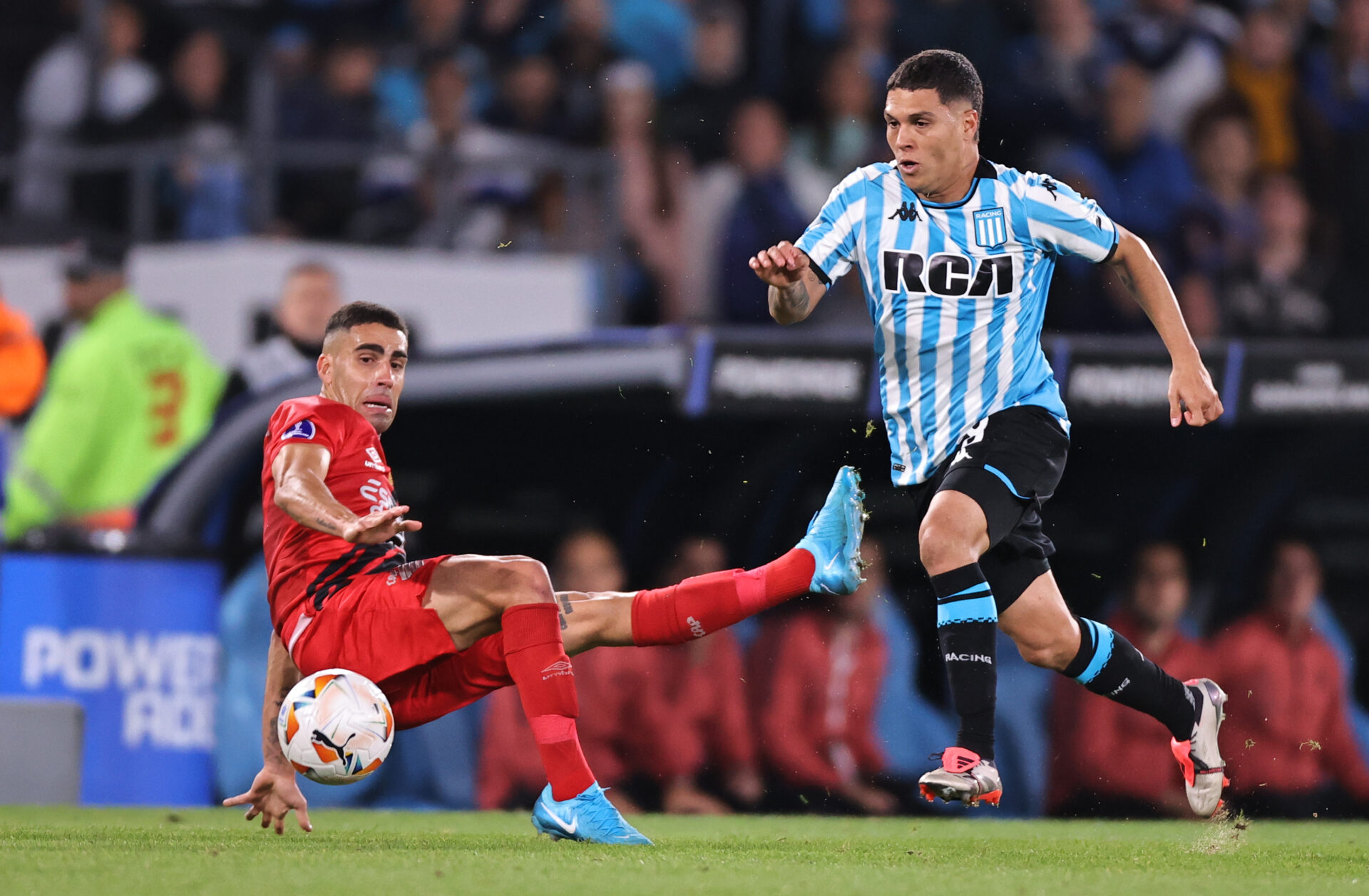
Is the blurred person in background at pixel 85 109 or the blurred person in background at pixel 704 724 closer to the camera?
the blurred person in background at pixel 704 724

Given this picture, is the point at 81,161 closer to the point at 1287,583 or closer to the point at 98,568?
the point at 98,568

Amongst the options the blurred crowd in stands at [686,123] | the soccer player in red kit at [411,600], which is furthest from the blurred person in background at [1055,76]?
the soccer player in red kit at [411,600]

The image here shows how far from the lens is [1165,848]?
17.3 feet

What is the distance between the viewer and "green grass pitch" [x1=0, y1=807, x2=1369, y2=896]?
12.7 ft

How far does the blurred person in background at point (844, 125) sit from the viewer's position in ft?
35.1

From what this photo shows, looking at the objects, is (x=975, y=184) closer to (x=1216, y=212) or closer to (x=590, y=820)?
(x=590, y=820)

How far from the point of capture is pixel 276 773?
4848 millimetres

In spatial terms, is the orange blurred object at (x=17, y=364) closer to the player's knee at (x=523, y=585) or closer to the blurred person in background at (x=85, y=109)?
the blurred person in background at (x=85, y=109)

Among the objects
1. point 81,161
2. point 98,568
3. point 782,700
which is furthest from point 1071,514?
point 81,161

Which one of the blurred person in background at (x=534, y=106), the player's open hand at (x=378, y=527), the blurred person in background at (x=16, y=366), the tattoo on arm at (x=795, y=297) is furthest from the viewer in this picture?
the blurred person in background at (x=534, y=106)

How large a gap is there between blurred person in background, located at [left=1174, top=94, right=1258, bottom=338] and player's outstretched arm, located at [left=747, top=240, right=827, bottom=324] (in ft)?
15.4

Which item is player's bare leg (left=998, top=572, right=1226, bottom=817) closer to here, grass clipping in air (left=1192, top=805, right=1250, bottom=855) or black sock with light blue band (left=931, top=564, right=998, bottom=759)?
grass clipping in air (left=1192, top=805, right=1250, bottom=855)

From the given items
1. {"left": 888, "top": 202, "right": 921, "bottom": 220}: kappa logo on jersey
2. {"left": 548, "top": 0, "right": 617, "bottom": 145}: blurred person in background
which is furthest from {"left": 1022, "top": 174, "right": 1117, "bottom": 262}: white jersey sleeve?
{"left": 548, "top": 0, "right": 617, "bottom": 145}: blurred person in background

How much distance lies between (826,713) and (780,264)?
3925mm
